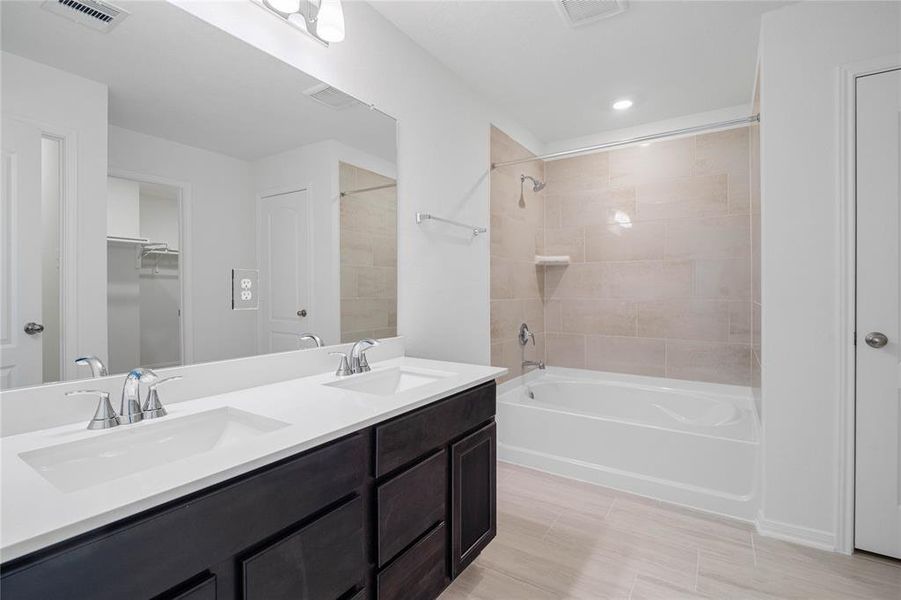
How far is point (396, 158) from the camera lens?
2123 millimetres

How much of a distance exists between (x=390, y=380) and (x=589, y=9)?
1932 mm

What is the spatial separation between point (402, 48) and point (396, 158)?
595mm

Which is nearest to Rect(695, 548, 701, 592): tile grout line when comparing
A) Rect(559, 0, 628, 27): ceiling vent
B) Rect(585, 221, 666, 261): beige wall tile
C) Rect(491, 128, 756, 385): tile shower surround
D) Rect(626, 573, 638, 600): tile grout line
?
Rect(626, 573, 638, 600): tile grout line

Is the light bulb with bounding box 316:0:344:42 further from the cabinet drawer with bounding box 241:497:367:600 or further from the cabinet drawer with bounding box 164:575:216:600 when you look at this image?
the cabinet drawer with bounding box 164:575:216:600

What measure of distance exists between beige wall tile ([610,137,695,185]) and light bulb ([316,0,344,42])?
101 inches

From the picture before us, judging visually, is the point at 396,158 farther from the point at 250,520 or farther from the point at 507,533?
the point at 507,533

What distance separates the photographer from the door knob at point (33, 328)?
1020mm

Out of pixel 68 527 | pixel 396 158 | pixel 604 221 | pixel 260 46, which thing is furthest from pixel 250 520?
pixel 604 221

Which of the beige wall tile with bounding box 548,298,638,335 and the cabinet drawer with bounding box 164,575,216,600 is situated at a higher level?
the beige wall tile with bounding box 548,298,638,335

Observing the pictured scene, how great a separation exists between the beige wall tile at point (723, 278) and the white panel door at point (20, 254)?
3557mm

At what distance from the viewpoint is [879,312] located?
69.6 inches

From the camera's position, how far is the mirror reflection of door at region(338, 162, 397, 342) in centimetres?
191

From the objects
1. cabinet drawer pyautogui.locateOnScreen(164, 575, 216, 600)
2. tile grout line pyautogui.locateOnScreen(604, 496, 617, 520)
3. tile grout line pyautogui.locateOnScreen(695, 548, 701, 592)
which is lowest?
tile grout line pyautogui.locateOnScreen(695, 548, 701, 592)

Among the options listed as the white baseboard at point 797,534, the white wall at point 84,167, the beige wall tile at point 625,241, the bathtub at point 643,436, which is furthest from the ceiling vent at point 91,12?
the beige wall tile at point 625,241
